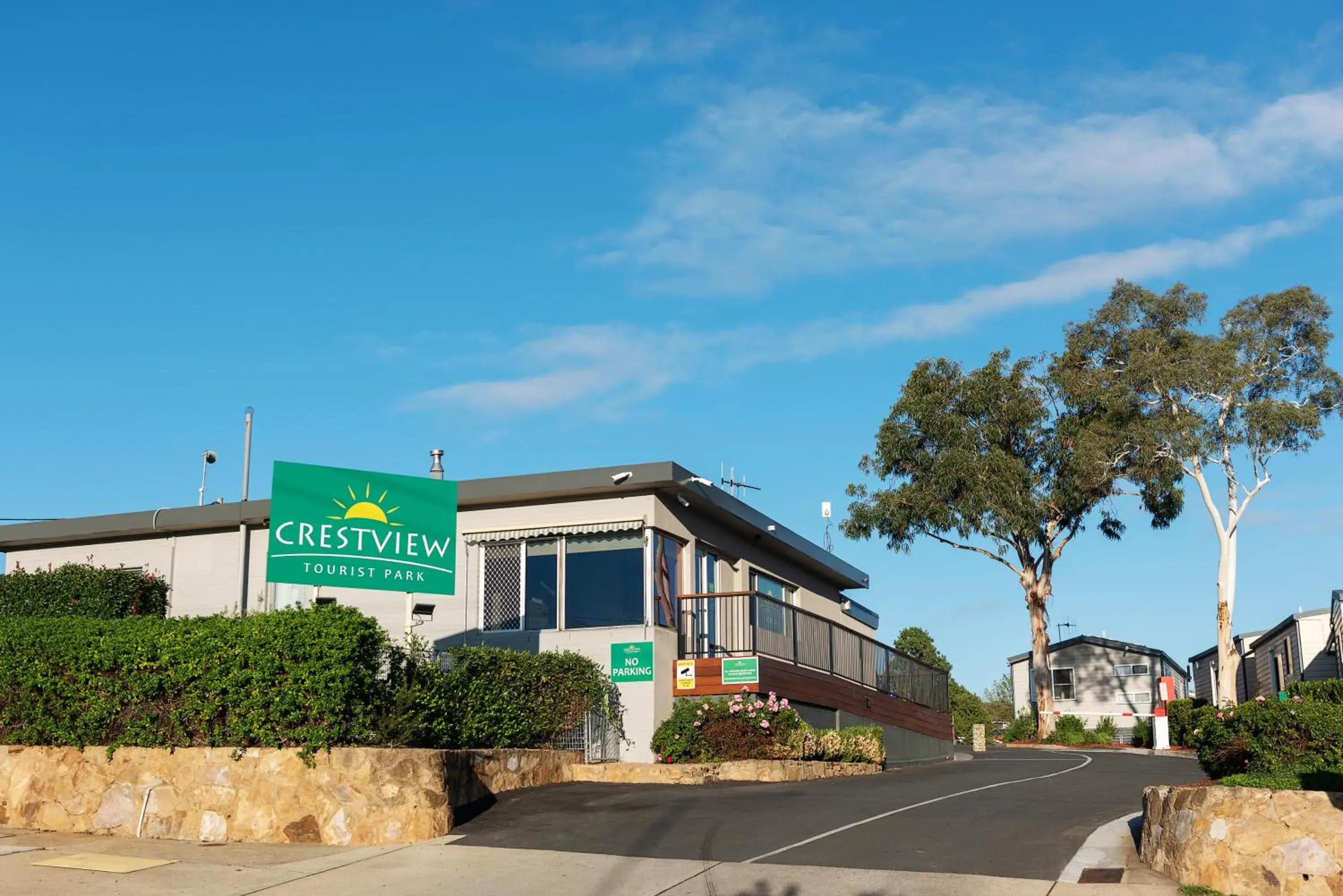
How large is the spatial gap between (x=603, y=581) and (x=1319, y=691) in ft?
34.7

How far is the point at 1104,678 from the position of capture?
5547 centimetres

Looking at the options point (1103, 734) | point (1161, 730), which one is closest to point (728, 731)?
point (1161, 730)

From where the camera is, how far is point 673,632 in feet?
62.6

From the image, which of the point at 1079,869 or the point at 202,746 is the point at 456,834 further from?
the point at 1079,869

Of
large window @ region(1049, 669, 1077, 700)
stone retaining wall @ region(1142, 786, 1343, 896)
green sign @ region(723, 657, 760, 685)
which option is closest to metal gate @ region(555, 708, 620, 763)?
green sign @ region(723, 657, 760, 685)

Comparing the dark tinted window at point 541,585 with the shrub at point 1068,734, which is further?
Result: the shrub at point 1068,734

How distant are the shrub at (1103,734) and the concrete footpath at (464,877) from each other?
123ft

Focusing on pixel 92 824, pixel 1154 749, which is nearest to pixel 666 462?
pixel 92 824

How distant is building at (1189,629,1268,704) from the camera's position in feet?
162

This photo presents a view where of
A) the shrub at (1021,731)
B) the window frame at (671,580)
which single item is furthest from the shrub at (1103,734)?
the window frame at (671,580)

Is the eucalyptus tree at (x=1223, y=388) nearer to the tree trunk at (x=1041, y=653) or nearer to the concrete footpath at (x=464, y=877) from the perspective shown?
the tree trunk at (x=1041, y=653)

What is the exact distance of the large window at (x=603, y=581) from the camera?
19.0 m

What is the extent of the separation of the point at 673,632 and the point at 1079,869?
1030 centimetres

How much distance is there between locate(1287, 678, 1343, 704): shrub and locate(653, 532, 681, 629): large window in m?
9.41
